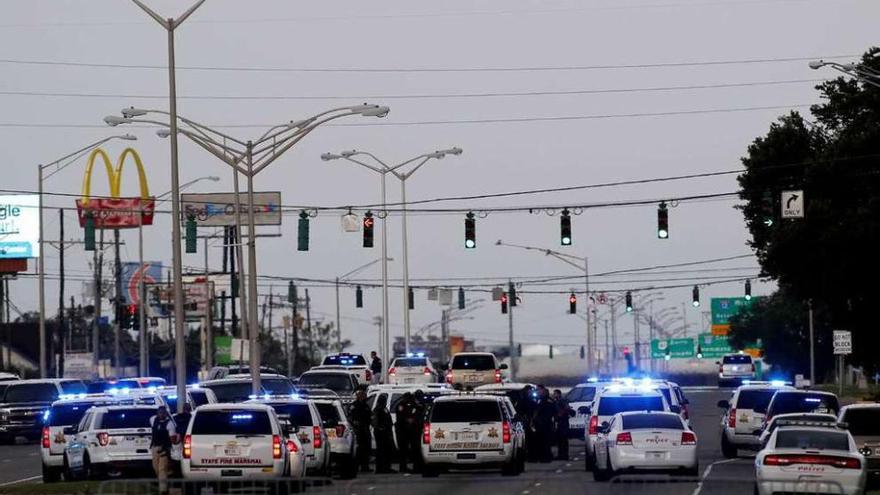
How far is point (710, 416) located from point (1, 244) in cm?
5503

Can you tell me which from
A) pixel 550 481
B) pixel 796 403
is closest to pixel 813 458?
pixel 550 481

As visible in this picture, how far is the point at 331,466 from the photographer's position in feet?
125

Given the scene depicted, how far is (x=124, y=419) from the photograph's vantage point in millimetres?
35938

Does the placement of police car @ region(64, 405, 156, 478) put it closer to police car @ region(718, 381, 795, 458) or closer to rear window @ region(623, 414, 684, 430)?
rear window @ region(623, 414, 684, 430)

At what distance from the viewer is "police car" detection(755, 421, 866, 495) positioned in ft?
89.0

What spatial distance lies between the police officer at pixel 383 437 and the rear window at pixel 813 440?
1282cm

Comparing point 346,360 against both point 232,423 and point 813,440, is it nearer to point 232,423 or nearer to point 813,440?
point 232,423

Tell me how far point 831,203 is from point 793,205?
888cm

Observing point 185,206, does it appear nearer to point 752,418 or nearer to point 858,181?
point 858,181

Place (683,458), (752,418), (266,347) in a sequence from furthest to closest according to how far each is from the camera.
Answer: (266,347) < (752,418) < (683,458)

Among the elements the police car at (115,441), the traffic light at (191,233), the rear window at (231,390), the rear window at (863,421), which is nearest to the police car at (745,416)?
the rear window at (863,421)

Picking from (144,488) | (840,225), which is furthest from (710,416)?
(144,488)

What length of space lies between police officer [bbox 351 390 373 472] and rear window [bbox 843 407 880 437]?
11.5 metres

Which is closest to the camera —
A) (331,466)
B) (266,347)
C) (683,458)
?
(683,458)
